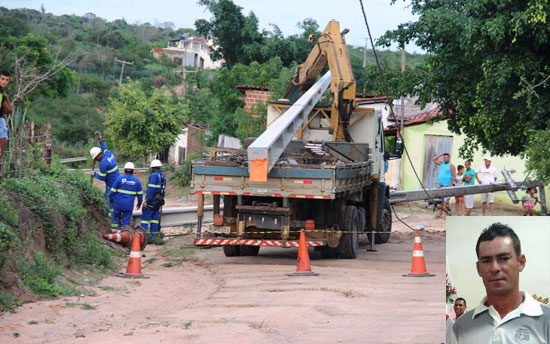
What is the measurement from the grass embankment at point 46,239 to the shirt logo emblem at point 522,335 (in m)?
6.84

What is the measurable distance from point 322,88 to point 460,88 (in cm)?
349

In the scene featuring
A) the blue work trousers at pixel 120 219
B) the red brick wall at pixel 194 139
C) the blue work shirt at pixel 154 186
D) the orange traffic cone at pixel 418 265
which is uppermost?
the red brick wall at pixel 194 139

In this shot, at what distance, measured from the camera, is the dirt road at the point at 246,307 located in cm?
868

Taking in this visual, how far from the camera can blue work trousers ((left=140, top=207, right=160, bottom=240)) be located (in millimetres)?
17703

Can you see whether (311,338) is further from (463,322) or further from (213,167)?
(213,167)

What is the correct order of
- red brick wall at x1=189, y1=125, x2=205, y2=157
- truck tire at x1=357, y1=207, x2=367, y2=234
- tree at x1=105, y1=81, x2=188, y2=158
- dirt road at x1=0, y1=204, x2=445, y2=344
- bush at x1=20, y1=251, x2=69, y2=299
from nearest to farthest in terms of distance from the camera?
dirt road at x1=0, y1=204, x2=445, y2=344 → bush at x1=20, y1=251, x2=69, y2=299 → truck tire at x1=357, y1=207, x2=367, y2=234 → tree at x1=105, y1=81, x2=188, y2=158 → red brick wall at x1=189, y1=125, x2=205, y2=157

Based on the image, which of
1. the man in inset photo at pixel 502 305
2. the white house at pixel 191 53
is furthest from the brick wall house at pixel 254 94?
the white house at pixel 191 53

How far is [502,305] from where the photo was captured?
4.28m

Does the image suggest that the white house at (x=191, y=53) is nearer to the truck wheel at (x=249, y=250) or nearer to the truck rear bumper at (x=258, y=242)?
the truck wheel at (x=249, y=250)

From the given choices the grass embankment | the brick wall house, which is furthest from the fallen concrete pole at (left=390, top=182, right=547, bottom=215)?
the brick wall house

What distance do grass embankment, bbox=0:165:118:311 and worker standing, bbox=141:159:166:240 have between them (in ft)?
4.89

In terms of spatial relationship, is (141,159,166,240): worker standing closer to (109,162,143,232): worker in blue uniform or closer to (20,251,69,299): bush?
(109,162,143,232): worker in blue uniform

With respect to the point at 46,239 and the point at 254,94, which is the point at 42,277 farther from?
the point at 254,94

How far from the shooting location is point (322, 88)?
60.1 ft
